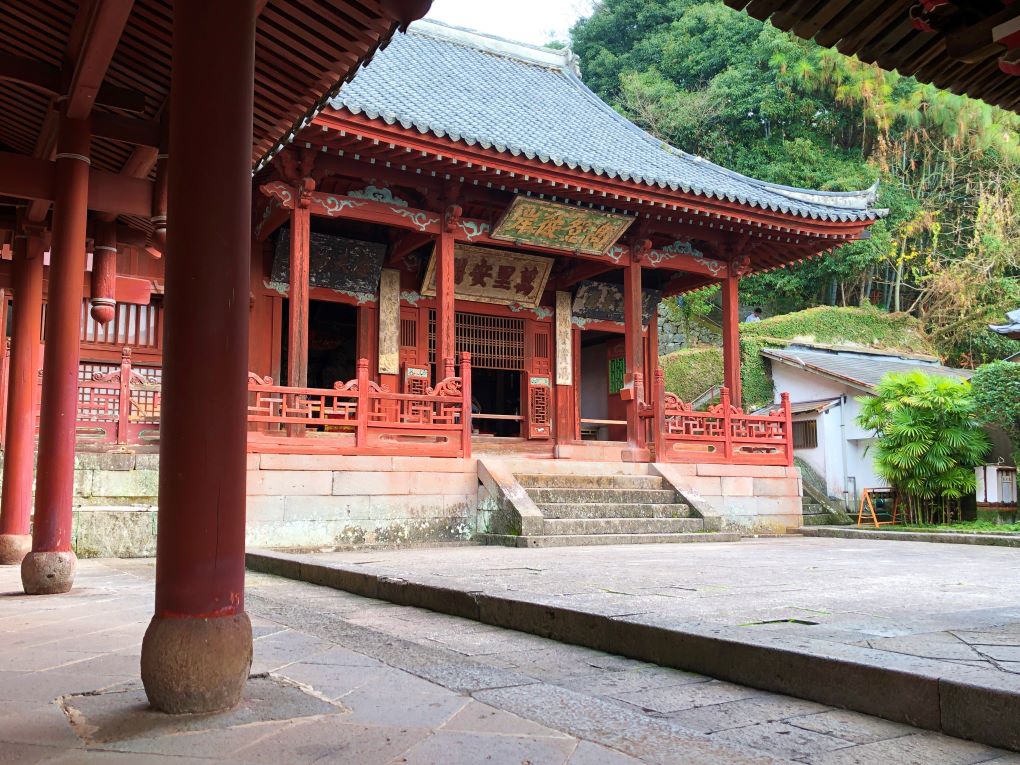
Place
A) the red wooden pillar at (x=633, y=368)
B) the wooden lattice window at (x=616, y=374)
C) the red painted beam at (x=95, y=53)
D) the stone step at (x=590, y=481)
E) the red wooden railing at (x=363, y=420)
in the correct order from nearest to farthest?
the red painted beam at (x=95, y=53) < the red wooden railing at (x=363, y=420) < the stone step at (x=590, y=481) < the red wooden pillar at (x=633, y=368) < the wooden lattice window at (x=616, y=374)

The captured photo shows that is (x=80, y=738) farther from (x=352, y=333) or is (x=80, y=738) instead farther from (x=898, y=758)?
(x=352, y=333)

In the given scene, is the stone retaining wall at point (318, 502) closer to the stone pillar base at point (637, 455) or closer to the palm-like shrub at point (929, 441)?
the stone pillar base at point (637, 455)

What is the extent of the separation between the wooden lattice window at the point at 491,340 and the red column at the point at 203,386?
11.2 metres

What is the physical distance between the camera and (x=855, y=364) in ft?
67.5

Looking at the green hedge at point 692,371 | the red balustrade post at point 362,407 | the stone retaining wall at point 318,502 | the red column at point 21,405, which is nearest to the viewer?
→ the red column at point 21,405

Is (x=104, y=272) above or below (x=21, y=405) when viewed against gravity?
above

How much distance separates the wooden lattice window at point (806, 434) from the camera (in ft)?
63.3

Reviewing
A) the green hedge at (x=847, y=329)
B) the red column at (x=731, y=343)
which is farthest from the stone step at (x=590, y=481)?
the green hedge at (x=847, y=329)

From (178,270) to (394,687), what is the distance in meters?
1.52

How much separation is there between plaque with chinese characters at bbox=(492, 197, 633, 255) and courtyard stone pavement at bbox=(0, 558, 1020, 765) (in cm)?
874

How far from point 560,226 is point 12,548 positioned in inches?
320

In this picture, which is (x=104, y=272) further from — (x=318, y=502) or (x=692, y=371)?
(x=692, y=371)

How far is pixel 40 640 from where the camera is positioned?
12.2ft

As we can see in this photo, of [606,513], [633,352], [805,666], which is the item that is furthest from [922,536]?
[805,666]
